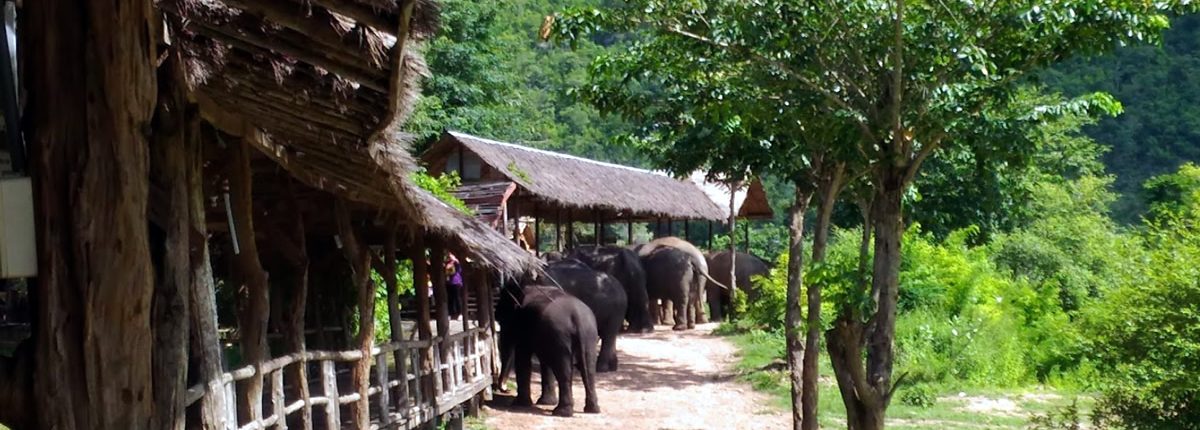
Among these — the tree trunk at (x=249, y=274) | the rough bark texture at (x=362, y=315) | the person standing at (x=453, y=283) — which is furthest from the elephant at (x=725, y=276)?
the tree trunk at (x=249, y=274)

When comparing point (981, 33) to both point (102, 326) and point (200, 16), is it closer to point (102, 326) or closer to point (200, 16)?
point (200, 16)

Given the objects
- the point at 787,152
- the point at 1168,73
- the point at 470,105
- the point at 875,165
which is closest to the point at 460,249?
the point at 787,152

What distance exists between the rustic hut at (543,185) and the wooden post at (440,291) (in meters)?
4.24

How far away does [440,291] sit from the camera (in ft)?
35.6

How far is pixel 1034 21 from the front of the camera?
286 inches

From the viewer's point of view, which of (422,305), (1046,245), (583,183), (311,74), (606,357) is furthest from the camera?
(1046,245)

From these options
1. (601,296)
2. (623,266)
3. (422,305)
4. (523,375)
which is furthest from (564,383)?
(623,266)

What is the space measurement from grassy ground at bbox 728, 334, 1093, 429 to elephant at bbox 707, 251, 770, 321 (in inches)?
347

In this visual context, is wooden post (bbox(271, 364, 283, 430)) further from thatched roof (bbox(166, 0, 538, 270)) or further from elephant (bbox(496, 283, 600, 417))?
elephant (bbox(496, 283, 600, 417))

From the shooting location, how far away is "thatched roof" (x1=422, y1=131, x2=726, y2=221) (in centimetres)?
1702

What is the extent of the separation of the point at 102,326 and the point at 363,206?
4.96 meters

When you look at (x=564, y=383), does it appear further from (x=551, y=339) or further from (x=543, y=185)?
(x=543, y=185)

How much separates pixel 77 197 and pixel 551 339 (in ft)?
28.8

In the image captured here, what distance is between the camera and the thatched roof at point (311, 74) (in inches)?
154
